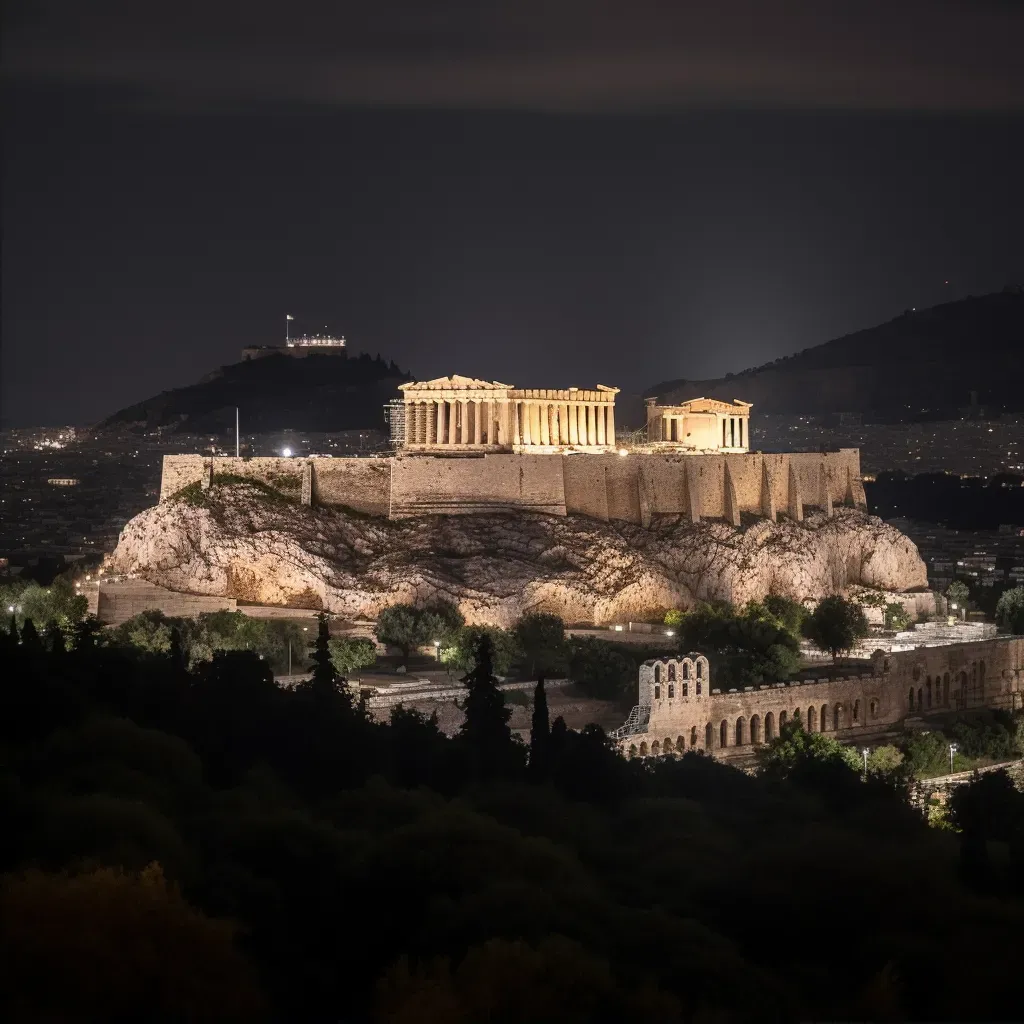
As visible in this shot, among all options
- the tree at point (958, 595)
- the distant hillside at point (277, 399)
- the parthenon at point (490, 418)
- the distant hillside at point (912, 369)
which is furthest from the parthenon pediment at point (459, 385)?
the distant hillside at point (912, 369)

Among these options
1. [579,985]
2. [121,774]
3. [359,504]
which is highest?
[359,504]

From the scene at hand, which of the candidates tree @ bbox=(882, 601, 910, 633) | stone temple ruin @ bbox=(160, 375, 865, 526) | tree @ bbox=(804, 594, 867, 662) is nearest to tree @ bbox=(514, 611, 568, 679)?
stone temple ruin @ bbox=(160, 375, 865, 526)

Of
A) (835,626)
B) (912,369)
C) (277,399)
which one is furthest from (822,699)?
(912,369)


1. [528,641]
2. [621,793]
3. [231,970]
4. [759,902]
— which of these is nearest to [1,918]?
[231,970]

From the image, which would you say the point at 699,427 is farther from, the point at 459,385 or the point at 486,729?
the point at 486,729

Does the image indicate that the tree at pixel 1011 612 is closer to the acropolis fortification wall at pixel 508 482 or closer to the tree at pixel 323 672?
the acropolis fortification wall at pixel 508 482

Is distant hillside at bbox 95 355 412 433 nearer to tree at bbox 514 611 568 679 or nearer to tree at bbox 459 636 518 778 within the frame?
tree at bbox 514 611 568 679

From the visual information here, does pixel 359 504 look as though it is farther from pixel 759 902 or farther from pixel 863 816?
pixel 759 902
